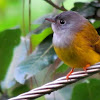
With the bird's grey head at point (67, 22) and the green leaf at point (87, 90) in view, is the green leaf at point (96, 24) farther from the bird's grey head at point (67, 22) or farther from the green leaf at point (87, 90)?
the green leaf at point (87, 90)

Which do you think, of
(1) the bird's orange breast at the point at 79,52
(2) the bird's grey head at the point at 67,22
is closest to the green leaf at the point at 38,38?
(2) the bird's grey head at the point at 67,22

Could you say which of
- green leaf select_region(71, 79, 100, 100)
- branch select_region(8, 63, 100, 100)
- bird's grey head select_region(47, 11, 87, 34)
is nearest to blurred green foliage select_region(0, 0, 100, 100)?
green leaf select_region(71, 79, 100, 100)

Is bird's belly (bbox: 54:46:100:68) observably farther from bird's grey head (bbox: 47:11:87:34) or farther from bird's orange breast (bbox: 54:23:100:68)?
bird's grey head (bbox: 47:11:87:34)

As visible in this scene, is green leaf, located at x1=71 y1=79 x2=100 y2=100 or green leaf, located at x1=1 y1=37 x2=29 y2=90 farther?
green leaf, located at x1=1 y1=37 x2=29 y2=90

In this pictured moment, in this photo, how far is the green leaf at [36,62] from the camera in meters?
2.48

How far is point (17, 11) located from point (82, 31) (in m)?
1.66

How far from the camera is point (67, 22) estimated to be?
8.46ft

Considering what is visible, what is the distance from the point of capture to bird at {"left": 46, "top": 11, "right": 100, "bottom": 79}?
230 centimetres

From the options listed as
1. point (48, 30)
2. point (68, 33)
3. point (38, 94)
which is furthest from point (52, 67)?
point (38, 94)

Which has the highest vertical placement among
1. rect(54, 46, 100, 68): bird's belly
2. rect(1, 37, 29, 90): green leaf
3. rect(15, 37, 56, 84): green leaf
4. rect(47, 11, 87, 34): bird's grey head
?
rect(47, 11, 87, 34): bird's grey head

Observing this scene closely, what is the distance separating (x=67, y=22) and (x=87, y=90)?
0.48 meters

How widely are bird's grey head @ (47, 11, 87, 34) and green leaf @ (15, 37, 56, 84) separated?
0.59ft

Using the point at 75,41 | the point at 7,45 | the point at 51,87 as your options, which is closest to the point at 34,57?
the point at 7,45

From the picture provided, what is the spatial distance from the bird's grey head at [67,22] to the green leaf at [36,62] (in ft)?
0.59
